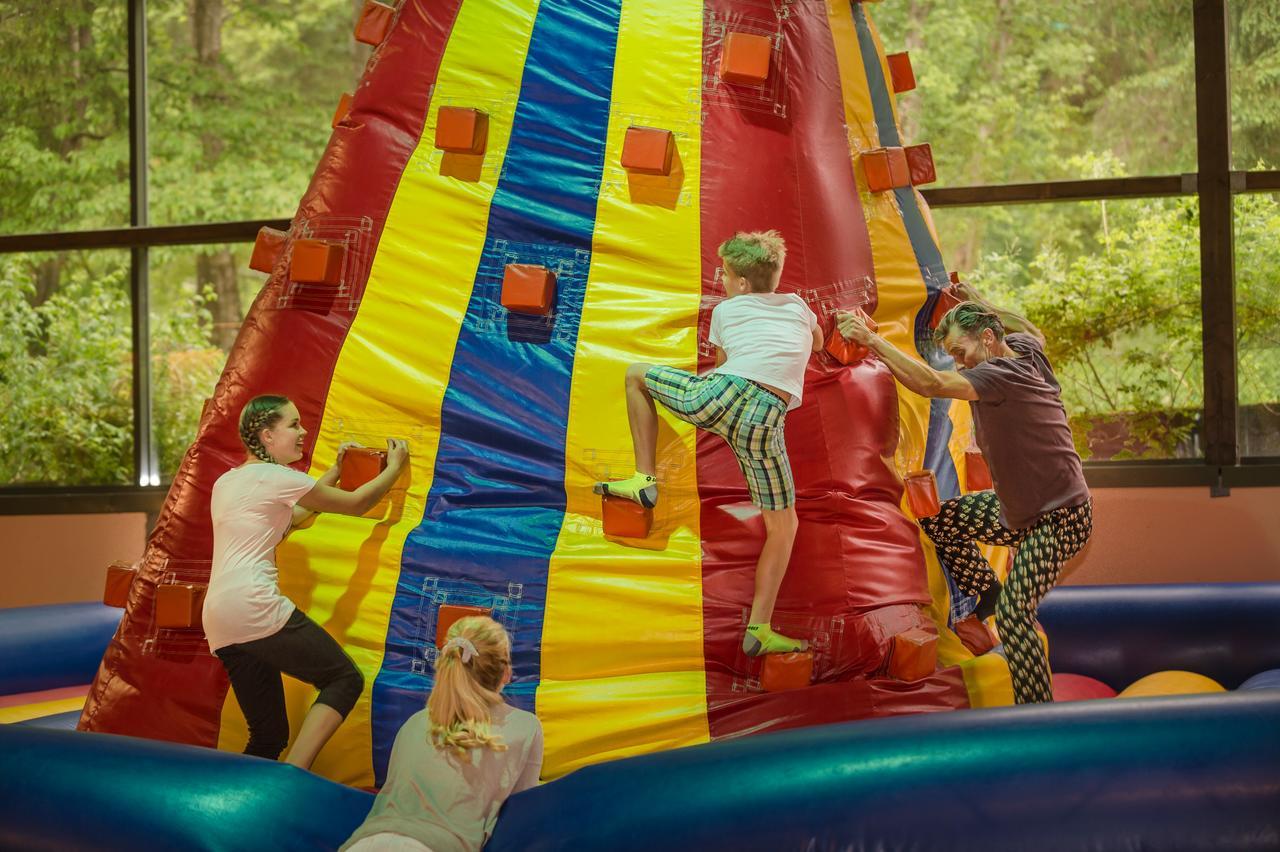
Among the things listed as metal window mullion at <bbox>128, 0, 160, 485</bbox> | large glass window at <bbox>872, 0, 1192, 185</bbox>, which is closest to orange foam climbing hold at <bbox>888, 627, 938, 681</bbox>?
large glass window at <bbox>872, 0, 1192, 185</bbox>

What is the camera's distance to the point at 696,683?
315 centimetres

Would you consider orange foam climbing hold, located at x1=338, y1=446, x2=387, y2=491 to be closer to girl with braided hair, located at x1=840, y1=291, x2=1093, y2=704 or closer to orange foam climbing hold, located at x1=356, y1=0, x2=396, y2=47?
girl with braided hair, located at x1=840, y1=291, x2=1093, y2=704

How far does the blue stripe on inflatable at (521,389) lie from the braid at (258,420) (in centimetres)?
50

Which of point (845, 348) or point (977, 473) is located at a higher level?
point (845, 348)

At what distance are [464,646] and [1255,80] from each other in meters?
4.80

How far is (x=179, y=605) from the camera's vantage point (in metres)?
3.31

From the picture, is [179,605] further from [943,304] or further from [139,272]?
[139,272]

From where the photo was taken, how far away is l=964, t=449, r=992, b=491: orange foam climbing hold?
3.79 metres

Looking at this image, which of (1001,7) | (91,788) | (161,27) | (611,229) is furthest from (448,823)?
(161,27)

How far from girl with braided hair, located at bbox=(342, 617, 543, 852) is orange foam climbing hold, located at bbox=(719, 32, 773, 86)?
6.18ft

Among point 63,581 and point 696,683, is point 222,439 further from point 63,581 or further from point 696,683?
point 63,581

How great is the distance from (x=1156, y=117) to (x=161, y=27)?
5.31 meters

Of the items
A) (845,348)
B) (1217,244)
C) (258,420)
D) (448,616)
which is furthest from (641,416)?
(1217,244)

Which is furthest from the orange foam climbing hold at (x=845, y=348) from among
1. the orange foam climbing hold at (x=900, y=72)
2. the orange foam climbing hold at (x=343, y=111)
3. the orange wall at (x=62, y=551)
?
the orange wall at (x=62, y=551)
